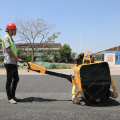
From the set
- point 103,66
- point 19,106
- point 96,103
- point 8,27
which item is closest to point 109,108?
point 96,103

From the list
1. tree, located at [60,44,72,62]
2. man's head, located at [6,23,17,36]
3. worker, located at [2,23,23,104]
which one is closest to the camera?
worker, located at [2,23,23,104]

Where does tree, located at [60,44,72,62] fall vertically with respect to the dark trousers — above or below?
above

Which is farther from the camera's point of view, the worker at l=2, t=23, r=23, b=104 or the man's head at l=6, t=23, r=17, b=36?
the man's head at l=6, t=23, r=17, b=36

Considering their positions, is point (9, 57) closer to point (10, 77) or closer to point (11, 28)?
point (10, 77)

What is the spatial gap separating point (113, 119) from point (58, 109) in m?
1.05

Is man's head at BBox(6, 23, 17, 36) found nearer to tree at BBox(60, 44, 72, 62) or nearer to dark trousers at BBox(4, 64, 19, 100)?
dark trousers at BBox(4, 64, 19, 100)

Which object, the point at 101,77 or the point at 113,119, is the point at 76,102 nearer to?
the point at 101,77

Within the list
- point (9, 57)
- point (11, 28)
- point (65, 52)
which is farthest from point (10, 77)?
point (65, 52)

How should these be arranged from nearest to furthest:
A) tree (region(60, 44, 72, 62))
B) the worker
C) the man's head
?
the worker
the man's head
tree (region(60, 44, 72, 62))

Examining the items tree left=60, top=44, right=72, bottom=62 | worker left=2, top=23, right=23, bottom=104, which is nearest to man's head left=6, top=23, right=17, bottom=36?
worker left=2, top=23, right=23, bottom=104

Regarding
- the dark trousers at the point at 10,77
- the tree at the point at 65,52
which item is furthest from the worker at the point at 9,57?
the tree at the point at 65,52

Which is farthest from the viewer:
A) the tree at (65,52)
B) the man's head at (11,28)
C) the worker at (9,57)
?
the tree at (65,52)

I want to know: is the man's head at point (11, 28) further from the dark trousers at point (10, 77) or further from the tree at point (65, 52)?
the tree at point (65, 52)

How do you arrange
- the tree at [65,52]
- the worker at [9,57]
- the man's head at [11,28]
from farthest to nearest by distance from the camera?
the tree at [65,52], the man's head at [11,28], the worker at [9,57]
